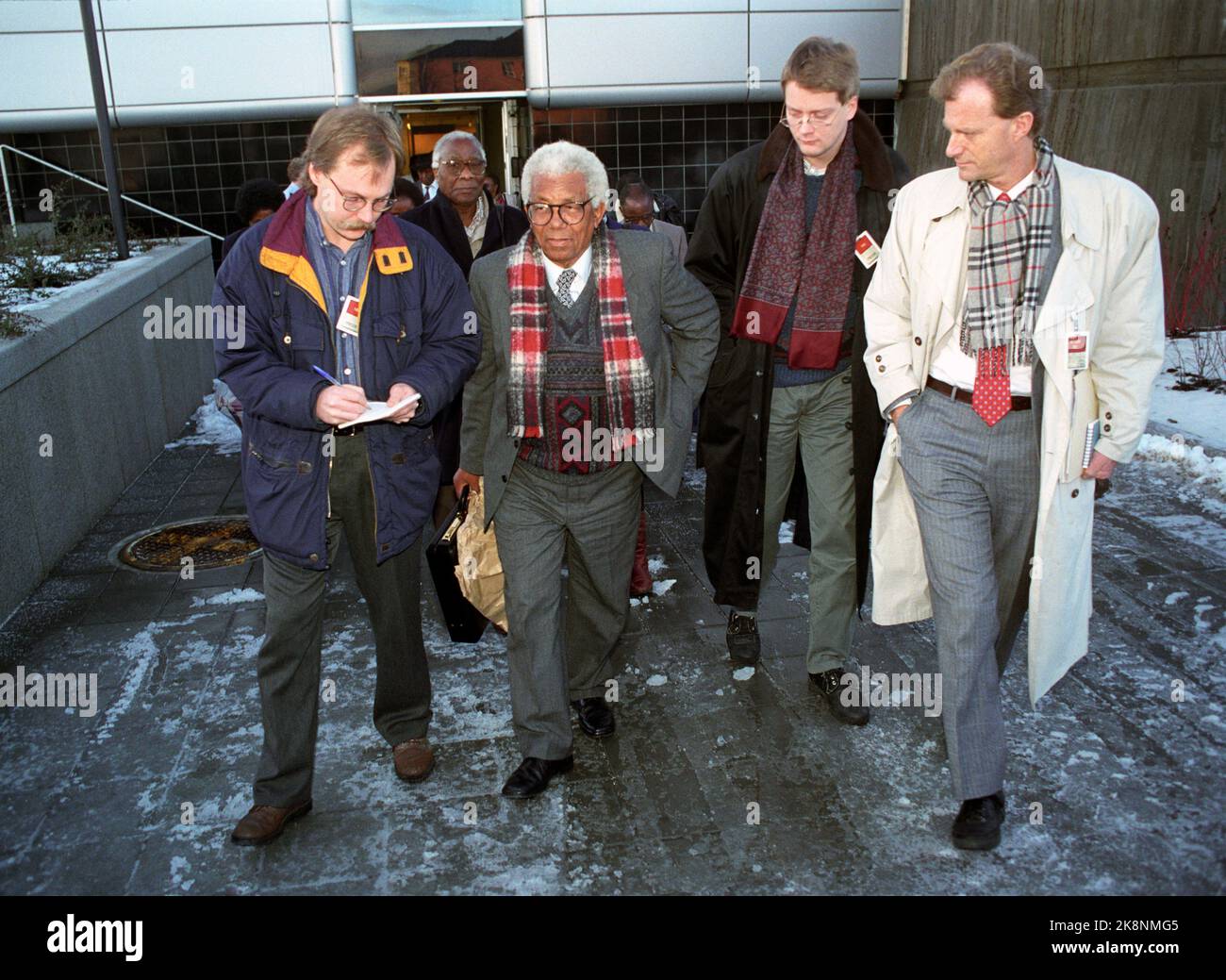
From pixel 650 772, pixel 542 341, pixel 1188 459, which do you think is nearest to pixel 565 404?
pixel 542 341

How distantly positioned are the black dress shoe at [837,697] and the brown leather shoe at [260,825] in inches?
77.5

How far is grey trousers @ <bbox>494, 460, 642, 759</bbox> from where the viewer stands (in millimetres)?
3742

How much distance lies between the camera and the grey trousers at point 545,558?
147 inches

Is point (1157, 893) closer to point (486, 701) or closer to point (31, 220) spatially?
point (486, 701)

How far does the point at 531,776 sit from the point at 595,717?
1.52ft

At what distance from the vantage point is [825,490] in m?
4.26

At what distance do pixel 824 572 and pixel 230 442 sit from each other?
5741 mm

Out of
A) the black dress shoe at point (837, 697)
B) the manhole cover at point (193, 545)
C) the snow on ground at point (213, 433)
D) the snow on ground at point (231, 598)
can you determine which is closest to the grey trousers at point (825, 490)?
the black dress shoe at point (837, 697)

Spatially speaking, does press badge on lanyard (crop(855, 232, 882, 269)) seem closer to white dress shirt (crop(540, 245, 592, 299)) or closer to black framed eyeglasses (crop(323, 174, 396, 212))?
white dress shirt (crop(540, 245, 592, 299))

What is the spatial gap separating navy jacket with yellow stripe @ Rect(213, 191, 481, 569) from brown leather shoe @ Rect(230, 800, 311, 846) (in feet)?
2.58

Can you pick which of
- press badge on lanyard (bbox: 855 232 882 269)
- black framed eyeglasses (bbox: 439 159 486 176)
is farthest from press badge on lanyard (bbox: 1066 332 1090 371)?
black framed eyeglasses (bbox: 439 159 486 176)

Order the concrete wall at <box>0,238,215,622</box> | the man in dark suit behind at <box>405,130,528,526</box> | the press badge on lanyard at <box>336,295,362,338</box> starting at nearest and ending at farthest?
the press badge on lanyard at <box>336,295,362,338</box>, the man in dark suit behind at <box>405,130,528,526</box>, the concrete wall at <box>0,238,215,622</box>

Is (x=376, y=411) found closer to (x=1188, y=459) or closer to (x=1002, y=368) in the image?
(x=1002, y=368)

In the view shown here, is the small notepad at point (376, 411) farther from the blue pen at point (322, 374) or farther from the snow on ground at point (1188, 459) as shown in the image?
the snow on ground at point (1188, 459)
